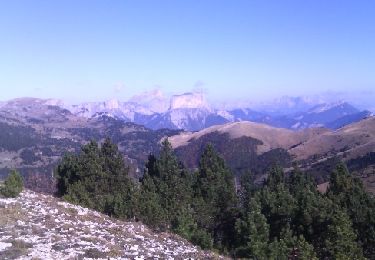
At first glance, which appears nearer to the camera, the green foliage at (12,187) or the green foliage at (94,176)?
the green foliage at (12,187)

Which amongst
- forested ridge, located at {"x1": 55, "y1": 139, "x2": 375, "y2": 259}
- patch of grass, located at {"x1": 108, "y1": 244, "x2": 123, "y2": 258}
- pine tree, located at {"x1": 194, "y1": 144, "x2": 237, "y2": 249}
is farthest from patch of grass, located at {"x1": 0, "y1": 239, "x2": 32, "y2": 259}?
pine tree, located at {"x1": 194, "y1": 144, "x2": 237, "y2": 249}

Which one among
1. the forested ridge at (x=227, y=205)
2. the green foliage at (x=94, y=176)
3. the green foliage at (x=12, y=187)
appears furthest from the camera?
the green foliage at (x=94, y=176)

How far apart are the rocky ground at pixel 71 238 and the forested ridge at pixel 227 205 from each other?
500 inches

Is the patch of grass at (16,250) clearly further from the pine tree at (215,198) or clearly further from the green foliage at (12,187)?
the pine tree at (215,198)

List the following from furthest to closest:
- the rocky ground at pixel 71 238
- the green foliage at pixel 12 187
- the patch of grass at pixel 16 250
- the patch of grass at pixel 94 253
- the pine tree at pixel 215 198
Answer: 1. the pine tree at pixel 215 198
2. the green foliage at pixel 12 187
3. the rocky ground at pixel 71 238
4. the patch of grass at pixel 94 253
5. the patch of grass at pixel 16 250

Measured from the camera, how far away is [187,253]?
3325 cm

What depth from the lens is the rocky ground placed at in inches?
1156

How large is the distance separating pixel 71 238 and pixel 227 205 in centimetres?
5543

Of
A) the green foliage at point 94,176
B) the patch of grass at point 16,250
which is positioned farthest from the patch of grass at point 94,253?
the green foliage at point 94,176

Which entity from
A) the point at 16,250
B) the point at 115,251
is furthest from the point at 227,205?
the point at 16,250

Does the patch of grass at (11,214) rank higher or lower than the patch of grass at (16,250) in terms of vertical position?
lower

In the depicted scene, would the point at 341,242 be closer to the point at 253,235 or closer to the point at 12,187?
the point at 253,235

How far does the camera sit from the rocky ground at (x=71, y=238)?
2936cm

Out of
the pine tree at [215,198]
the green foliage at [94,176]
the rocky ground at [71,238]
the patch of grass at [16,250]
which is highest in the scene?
the patch of grass at [16,250]
